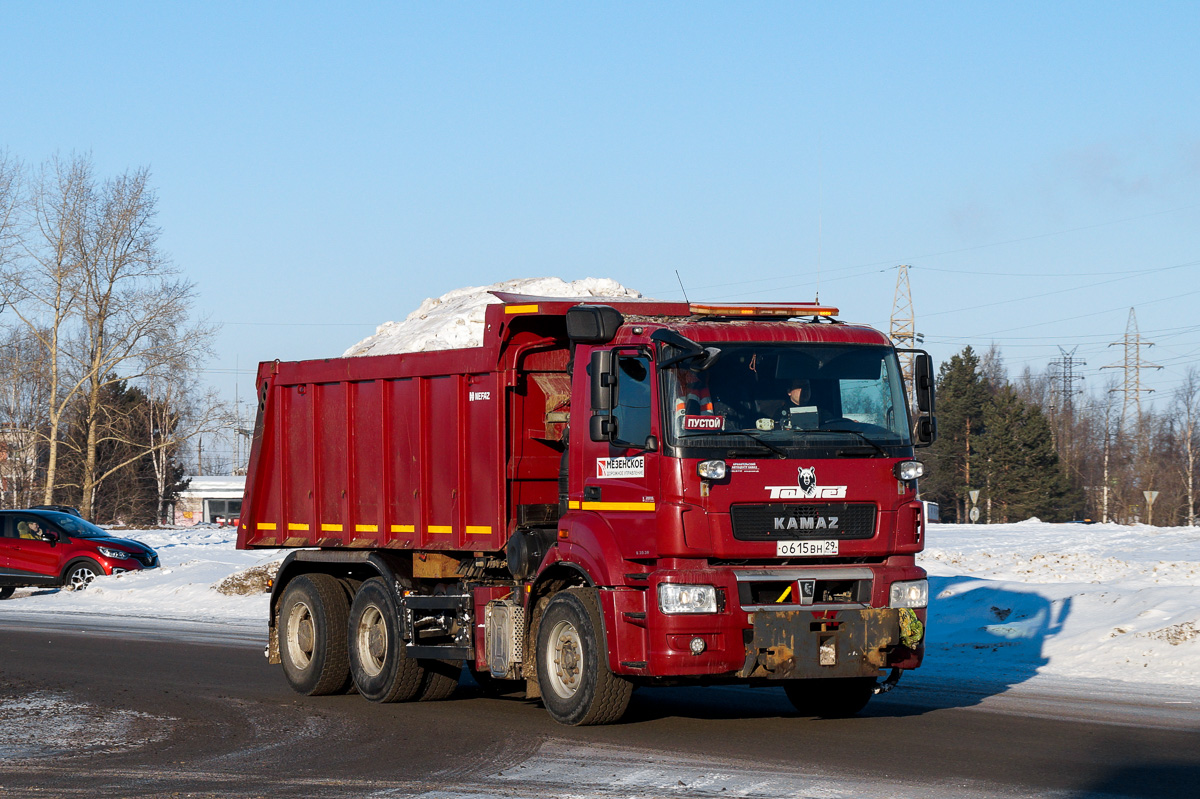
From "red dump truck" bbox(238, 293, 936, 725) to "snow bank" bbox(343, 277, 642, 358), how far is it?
3.98m

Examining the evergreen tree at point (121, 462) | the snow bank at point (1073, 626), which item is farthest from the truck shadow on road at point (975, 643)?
the evergreen tree at point (121, 462)

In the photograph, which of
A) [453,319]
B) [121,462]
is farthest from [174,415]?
[453,319]

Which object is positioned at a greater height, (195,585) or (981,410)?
(981,410)

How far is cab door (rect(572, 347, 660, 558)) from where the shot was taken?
970cm

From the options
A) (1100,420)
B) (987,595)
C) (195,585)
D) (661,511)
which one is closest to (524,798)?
(661,511)

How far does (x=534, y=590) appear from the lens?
10.8 meters

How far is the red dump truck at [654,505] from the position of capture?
9531 mm

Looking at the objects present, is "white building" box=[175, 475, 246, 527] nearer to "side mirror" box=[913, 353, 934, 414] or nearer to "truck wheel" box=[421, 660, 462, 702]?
"truck wheel" box=[421, 660, 462, 702]

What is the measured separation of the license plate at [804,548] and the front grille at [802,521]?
37mm

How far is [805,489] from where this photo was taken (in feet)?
31.6

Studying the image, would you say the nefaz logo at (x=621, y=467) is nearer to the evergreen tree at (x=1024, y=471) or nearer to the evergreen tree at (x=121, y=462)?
the evergreen tree at (x=121, y=462)

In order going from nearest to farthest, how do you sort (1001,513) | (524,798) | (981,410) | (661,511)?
(524,798), (661,511), (1001,513), (981,410)

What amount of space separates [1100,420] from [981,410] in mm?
44435

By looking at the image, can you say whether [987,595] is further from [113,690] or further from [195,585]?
[195,585]
